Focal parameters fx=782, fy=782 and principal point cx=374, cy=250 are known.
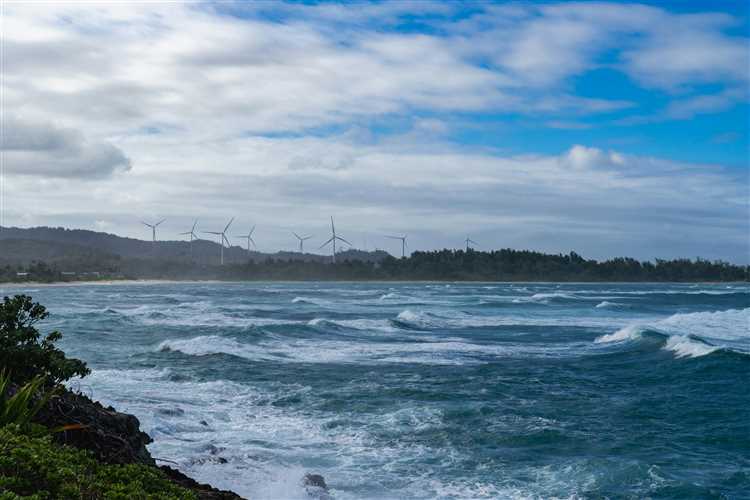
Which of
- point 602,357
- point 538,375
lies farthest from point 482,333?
point 538,375

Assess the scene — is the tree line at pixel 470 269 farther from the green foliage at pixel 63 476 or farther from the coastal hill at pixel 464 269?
the green foliage at pixel 63 476

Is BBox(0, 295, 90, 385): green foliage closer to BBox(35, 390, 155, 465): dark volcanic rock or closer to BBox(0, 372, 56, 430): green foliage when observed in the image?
BBox(35, 390, 155, 465): dark volcanic rock

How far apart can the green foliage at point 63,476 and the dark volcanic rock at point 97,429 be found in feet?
3.80

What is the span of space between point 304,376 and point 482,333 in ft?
58.4

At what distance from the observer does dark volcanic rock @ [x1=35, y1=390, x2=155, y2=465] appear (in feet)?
34.7

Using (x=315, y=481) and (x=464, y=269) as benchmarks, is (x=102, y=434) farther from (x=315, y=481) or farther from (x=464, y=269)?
(x=464, y=269)

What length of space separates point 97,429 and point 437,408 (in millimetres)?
10163

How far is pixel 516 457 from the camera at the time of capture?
597 inches

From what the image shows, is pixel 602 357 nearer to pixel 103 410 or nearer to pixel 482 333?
pixel 482 333

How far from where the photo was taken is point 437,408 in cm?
1959

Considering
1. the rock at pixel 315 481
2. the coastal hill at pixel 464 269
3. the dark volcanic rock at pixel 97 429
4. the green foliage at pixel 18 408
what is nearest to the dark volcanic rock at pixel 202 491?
the dark volcanic rock at pixel 97 429

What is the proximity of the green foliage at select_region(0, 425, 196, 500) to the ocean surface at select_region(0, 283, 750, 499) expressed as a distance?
382cm

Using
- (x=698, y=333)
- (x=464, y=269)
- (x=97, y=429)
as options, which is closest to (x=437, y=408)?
(x=97, y=429)

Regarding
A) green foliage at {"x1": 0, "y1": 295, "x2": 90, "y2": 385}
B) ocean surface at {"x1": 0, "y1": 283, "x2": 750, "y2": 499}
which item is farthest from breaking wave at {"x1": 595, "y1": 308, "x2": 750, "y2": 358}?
green foliage at {"x1": 0, "y1": 295, "x2": 90, "y2": 385}
